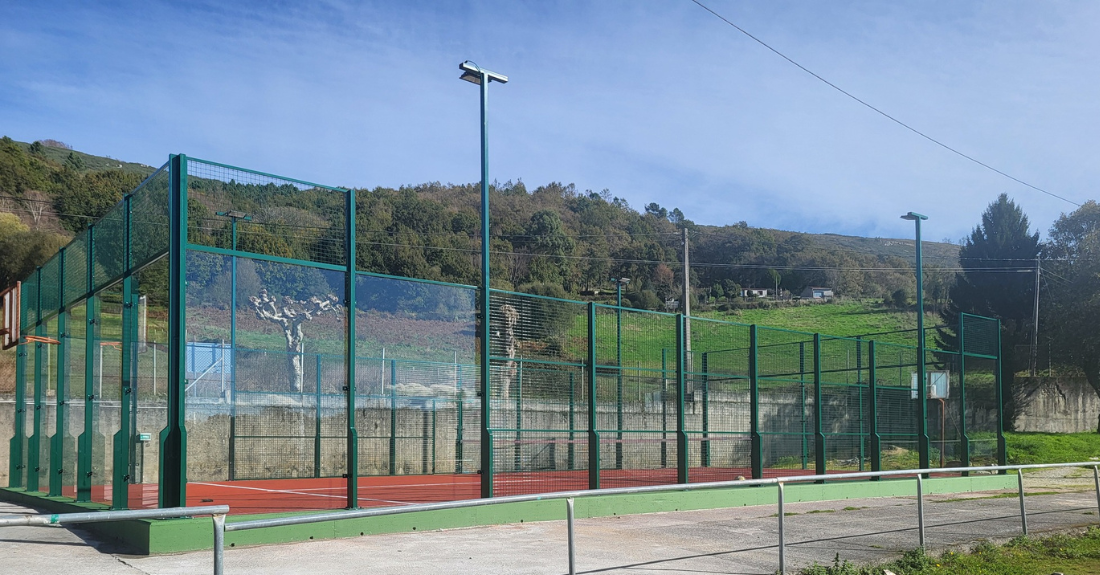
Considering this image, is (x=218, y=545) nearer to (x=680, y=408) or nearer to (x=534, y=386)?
(x=534, y=386)

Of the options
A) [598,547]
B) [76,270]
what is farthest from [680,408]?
[76,270]

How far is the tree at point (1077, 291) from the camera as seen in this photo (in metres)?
46.4

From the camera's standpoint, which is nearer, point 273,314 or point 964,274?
point 273,314

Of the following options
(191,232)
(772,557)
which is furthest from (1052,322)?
(191,232)

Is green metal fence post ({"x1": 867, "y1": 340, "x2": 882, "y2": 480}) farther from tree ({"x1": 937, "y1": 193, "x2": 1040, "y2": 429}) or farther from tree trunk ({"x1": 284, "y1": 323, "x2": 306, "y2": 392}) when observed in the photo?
tree ({"x1": 937, "y1": 193, "x2": 1040, "y2": 429})

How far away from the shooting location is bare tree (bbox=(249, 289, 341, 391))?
69.5 feet

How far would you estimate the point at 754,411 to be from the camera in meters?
17.8

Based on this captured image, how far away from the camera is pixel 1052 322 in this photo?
49.8 meters

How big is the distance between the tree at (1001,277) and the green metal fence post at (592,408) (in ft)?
126

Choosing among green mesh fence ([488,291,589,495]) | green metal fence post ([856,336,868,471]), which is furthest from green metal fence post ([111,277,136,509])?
green metal fence post ([856,336,868,471])

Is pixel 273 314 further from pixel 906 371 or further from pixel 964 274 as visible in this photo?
pixel 964 274

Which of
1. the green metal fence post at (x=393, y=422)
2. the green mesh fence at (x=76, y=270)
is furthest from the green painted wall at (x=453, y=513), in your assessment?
the green metal fence post at (x=393, y=422)

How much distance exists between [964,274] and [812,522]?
49036mm

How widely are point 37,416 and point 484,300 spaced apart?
8.08m
